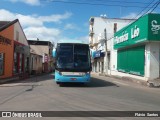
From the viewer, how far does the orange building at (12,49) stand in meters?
28.4

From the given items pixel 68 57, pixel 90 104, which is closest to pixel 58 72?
pixel 68 57

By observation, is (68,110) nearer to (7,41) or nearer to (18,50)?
(7,41)

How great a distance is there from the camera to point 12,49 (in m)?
31.8

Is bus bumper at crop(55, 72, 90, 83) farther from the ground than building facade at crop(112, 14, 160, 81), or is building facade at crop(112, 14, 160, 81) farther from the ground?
building facade at crop(112, 14, 160, 81)

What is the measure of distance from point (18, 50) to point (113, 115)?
90.4 ft

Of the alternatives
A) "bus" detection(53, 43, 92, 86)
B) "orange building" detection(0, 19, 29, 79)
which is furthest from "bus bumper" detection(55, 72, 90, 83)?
"orange building" detection(0, 19, 29, 79)

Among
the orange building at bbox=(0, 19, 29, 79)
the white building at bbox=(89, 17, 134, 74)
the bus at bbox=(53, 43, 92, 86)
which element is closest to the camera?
the bus at bbox=(53, 43, 92, 86)

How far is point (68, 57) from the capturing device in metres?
19.6

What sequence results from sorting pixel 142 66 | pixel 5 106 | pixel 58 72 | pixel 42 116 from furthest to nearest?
pixel 142 66, pixel 58 72, pixel 5 106, pixel 42 116

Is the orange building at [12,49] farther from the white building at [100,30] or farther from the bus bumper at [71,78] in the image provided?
the white building at [100,30]

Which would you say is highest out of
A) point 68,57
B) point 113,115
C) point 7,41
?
point 7,41

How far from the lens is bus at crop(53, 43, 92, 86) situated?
19.2 meters

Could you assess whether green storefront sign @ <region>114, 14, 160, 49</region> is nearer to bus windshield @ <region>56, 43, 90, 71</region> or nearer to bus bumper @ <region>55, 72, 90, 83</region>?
bus windshield @ <region>56, 43, 90, 71</region>

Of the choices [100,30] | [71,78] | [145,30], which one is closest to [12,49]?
[71,78]
